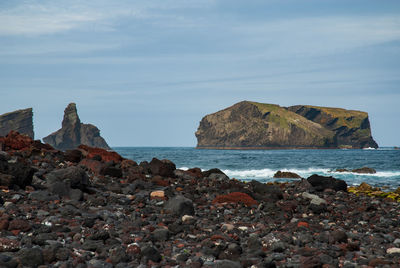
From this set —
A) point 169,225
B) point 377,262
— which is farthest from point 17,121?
point 377,262

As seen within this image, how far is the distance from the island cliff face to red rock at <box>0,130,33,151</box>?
595ft

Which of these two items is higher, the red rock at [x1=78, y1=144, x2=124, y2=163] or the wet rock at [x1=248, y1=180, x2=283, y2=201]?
the red rock at [x1=78, y1=144, x2=124, y2=163]

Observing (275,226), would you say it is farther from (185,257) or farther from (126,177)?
(126,177)

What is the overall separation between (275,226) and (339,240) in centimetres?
155

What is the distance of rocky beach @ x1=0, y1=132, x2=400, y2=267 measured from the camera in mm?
5969

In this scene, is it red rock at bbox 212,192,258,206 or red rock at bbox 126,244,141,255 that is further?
red rock at bbox 212,192,258,206

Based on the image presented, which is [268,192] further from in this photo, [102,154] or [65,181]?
[102,154]

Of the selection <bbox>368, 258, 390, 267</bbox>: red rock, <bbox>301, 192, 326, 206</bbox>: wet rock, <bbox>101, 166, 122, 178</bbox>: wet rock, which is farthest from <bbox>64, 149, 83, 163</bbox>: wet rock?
<bbox>368, 258, 390, 267</bbox>: red rock

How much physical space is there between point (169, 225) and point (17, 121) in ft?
647

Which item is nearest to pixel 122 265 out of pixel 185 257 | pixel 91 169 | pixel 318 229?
pixel 185 257

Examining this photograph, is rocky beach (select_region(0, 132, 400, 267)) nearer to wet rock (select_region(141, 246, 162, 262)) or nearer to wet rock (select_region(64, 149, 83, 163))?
wet rock (select_region(141, 246, 162, 262))

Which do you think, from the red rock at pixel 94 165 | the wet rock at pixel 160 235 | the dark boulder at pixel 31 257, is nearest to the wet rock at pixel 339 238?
the wet rock at pixel 160 235

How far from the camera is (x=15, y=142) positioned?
15992 millimetres

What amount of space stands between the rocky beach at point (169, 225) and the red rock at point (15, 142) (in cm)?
269
